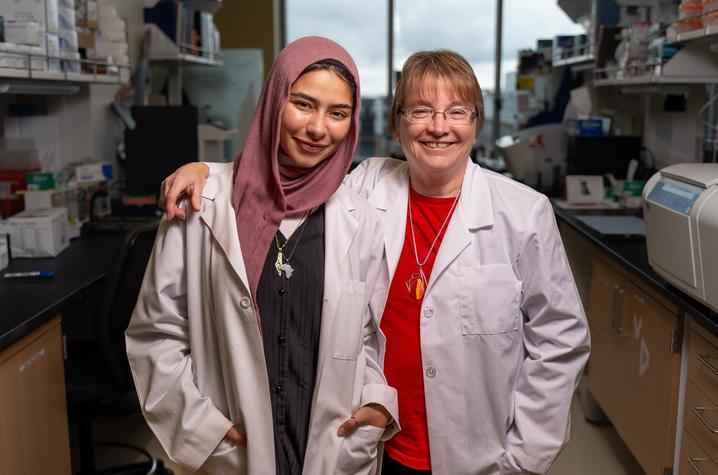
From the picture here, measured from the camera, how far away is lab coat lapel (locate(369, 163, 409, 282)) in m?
1.54

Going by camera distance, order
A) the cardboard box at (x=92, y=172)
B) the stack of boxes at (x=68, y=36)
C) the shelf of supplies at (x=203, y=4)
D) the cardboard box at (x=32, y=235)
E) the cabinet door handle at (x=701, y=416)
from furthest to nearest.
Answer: the shelf of supplies at (x=203, y=4) → the cardboard box at (x=92, y=172) → the stack of boxes at (x=68, y=36) → the cardboard box at (x=32, y=235) → the cabinet door handle at (x=701, y=416)

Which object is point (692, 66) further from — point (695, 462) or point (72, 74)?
point (72, 74)

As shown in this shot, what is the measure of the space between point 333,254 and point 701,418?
1.21 m

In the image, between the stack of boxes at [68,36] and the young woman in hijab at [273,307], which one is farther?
the stack of boxes at [68,36]

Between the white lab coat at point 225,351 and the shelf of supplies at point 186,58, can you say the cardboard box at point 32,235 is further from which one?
the shelf of supplies at point 186,58

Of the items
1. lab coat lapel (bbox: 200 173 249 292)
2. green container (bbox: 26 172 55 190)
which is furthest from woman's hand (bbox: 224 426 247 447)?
green container (bbox: 26 172 55 190)

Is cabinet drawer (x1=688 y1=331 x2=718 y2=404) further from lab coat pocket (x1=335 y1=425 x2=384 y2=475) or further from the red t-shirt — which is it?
lab coat pocket (x1=335 y1=425 x2=384 y2=475)

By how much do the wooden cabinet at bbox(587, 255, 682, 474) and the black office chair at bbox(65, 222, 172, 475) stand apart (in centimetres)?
160

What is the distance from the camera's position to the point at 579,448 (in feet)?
10.1

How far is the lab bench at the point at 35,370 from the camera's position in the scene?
5.99 feet

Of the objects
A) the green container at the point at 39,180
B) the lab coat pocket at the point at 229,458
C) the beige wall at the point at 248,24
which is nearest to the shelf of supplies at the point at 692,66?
the lab coat pocket at the point at 229,458

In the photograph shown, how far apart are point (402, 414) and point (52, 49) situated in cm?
188

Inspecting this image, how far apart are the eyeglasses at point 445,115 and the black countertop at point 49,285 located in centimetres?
105

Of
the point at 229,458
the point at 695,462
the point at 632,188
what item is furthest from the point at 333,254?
the point at 632,188
